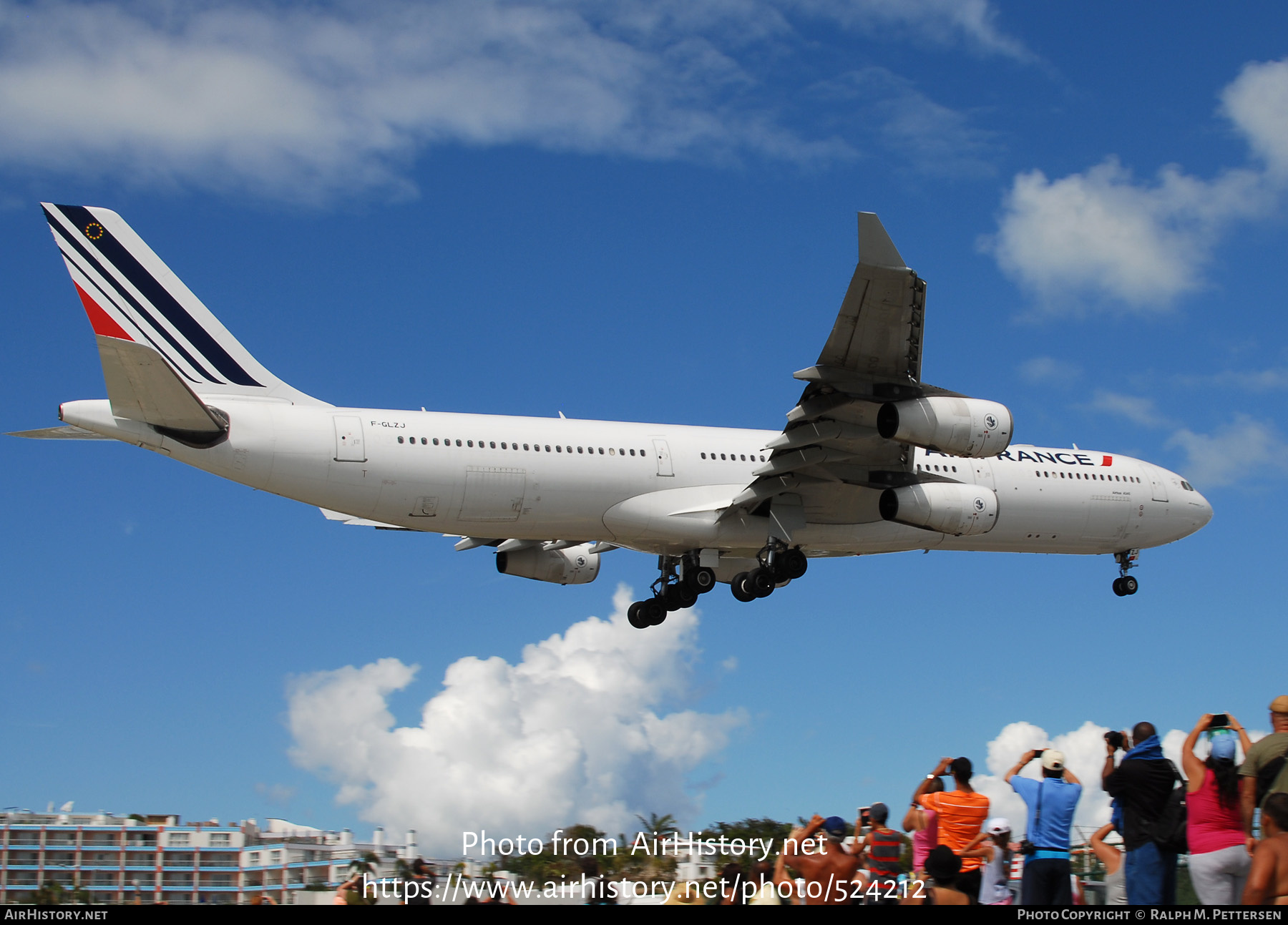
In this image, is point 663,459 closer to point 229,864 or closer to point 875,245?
point 875,245

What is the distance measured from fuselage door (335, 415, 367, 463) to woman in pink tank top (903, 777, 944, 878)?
39.9 ft

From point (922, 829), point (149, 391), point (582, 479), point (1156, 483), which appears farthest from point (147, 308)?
point (1156, 483)

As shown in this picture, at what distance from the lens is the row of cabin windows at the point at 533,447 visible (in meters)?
20.6

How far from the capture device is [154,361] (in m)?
18.0

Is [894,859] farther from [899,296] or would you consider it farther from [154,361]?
[154,361]

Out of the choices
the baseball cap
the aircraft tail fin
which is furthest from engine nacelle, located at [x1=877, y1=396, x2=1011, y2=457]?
the baseball cap

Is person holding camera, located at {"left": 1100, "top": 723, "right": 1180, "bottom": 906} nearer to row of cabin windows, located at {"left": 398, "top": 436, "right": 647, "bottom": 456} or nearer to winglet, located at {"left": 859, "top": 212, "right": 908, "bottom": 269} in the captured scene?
winglet, located at {"left": 859, "top": 212, "right": 908, "bottom": 269}

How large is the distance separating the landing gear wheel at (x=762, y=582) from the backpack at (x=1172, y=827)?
47.9 feet

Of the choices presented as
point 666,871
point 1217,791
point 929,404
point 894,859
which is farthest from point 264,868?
point 929,404

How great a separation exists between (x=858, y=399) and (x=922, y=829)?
11356 millimetres

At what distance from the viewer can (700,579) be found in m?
25.0

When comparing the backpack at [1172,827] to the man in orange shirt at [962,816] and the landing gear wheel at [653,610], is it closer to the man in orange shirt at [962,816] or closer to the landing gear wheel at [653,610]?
the man in orange shirt at [962,816]

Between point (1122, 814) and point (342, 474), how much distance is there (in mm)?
14025

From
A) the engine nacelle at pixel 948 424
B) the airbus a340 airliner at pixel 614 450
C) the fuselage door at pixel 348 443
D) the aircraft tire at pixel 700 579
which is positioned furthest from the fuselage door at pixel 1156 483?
the fuselage door at pixel 348 443
